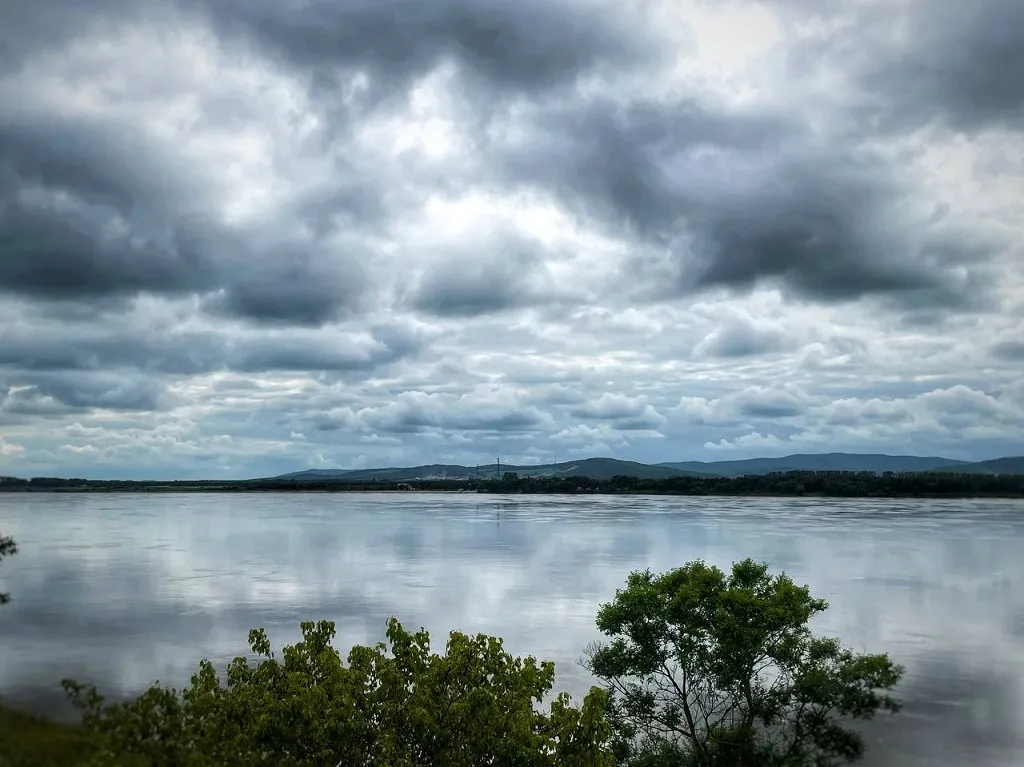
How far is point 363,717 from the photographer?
54.0ft

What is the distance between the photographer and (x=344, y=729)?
1603 cm

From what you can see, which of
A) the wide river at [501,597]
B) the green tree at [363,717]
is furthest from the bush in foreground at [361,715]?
the wide river at [501,597]

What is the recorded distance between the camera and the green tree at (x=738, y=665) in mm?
32344

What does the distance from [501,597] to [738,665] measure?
50.9 metres

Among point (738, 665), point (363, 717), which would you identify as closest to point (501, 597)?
point (738, 665)

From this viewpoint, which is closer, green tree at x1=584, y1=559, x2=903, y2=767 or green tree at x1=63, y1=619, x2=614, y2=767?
green tree at x1=63, y1=619, x2=614, y2=767

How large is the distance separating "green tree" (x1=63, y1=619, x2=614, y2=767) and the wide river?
28.9 meters

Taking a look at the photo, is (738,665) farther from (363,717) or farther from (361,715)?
(361,715)

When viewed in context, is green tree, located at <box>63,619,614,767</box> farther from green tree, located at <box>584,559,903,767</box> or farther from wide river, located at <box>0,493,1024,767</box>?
wide river, located at <box>0,493,1024,767</box>

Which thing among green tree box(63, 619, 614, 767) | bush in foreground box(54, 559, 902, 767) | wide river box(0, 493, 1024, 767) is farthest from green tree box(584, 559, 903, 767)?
green tree box(63, 619, 614, 767)

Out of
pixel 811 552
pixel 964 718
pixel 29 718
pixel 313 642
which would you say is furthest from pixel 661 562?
pixel 313 642

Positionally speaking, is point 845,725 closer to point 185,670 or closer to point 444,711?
point 444,711

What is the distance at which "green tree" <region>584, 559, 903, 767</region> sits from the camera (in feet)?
106

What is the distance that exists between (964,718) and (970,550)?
294ft
